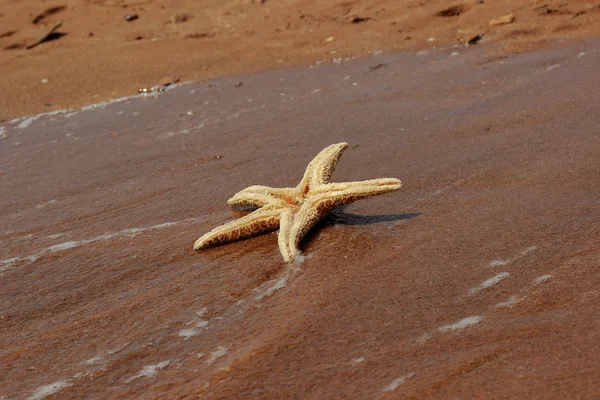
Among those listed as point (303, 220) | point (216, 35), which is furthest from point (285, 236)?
point (216, 35)

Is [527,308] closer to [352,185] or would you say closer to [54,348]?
[352,185]

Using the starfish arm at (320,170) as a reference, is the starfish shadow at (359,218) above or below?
below

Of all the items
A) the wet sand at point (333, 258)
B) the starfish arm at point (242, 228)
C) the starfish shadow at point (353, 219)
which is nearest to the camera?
the wet sand at point (333, 258)

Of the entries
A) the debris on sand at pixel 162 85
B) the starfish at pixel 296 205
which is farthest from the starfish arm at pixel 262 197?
the debris on sand at pixel 162 85

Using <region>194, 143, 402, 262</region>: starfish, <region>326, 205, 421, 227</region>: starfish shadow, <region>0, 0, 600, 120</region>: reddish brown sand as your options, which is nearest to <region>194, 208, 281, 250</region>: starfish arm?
<region>194, 143, 402, 262</region>: starfish

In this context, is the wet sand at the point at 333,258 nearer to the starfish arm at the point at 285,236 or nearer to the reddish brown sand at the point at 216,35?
the starfish arm at the point at 285,236

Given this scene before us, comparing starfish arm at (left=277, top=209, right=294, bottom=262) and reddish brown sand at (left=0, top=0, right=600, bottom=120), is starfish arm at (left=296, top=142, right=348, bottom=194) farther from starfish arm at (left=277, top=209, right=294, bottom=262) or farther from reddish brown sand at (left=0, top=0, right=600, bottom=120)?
reddish brown sand at (left=0, top=0, right=600, bottom=120)

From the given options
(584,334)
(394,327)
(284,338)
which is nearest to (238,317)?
(284,338)
